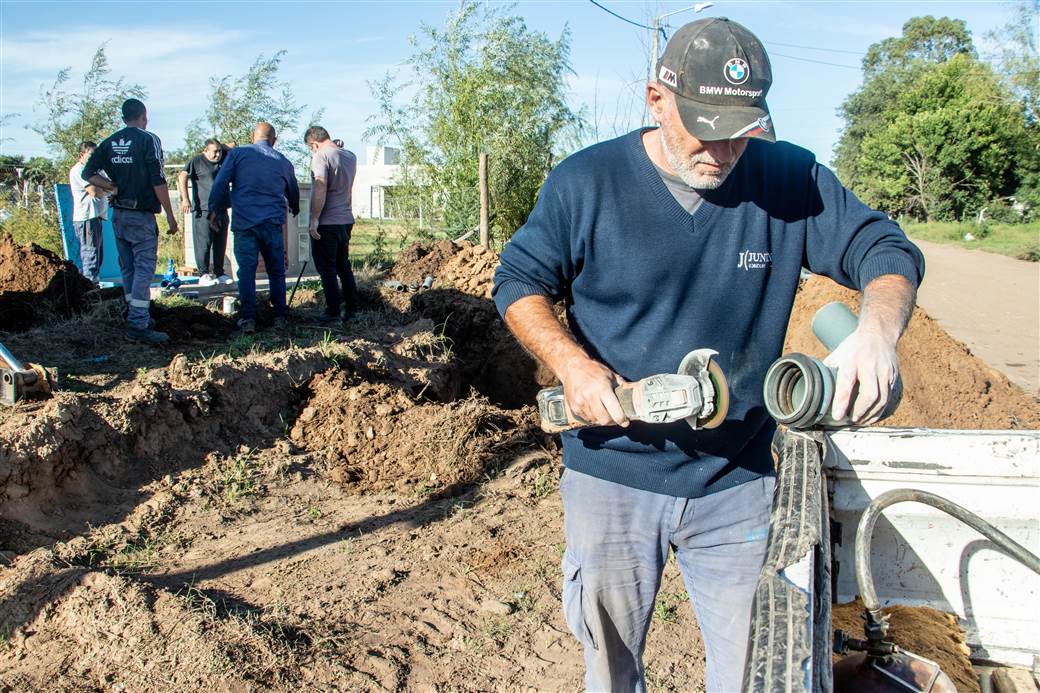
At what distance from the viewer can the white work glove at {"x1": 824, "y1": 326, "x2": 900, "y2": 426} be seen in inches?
73.2

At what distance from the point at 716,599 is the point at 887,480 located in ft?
1.93

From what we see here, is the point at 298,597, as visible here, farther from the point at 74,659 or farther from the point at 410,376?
the point at 410,376

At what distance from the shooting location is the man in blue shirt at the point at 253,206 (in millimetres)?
7660

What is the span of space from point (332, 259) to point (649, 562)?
21.9 ft

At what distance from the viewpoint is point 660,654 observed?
3.76 meters

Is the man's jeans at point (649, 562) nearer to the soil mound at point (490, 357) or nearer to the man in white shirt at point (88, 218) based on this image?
the soil mound at point (490, 357)

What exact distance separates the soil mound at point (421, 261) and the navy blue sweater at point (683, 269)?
7.98 meters

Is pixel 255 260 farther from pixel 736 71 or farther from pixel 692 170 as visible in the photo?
pixel 736 71

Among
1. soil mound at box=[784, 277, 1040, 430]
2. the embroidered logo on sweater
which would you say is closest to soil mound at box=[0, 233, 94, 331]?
soil mound at box=[784, 277, 1040, 430]

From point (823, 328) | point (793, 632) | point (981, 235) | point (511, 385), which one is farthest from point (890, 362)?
point (981, 235)

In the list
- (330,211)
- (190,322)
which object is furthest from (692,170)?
(330,211)

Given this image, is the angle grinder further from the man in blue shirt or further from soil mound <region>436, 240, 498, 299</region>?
soil mound <region>436, 240, 498, 299</region>

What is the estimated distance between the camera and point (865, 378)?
1.86 meters

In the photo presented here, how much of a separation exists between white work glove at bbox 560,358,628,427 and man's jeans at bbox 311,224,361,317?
667cm
